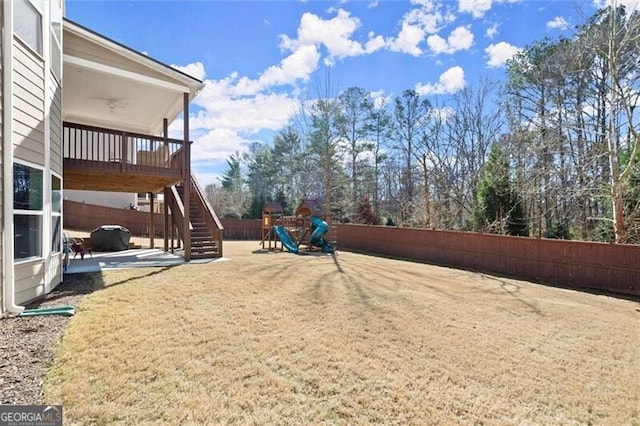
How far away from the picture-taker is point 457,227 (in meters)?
21.4

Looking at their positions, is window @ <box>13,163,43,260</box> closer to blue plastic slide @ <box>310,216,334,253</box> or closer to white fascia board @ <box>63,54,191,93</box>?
white fascia board @ <box>63,54,191,93</box>

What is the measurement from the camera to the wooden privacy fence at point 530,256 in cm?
889

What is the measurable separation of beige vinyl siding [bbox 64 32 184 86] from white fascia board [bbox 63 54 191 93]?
0.09 metres

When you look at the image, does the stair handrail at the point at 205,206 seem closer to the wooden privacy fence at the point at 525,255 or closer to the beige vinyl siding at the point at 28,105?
the beige vinyl siding at the point at 28,105

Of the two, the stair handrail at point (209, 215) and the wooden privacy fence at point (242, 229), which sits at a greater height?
the stair handrail at point (209, 215)

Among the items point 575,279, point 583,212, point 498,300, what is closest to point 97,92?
point 498,300

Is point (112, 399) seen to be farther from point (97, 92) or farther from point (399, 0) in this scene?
point (399, 0)

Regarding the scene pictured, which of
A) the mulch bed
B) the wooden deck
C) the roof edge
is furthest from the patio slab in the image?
the roof edge

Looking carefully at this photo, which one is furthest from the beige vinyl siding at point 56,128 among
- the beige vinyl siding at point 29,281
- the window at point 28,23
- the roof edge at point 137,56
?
the beige vinyl siding at point 29,281

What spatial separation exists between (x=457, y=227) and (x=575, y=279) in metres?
11.9

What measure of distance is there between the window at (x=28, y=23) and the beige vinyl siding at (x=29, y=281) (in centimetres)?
349

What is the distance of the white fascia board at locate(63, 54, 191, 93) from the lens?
7.81 m

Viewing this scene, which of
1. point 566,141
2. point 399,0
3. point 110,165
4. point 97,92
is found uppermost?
point 399,0

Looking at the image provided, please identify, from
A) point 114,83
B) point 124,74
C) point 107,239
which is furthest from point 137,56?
point 107,239
